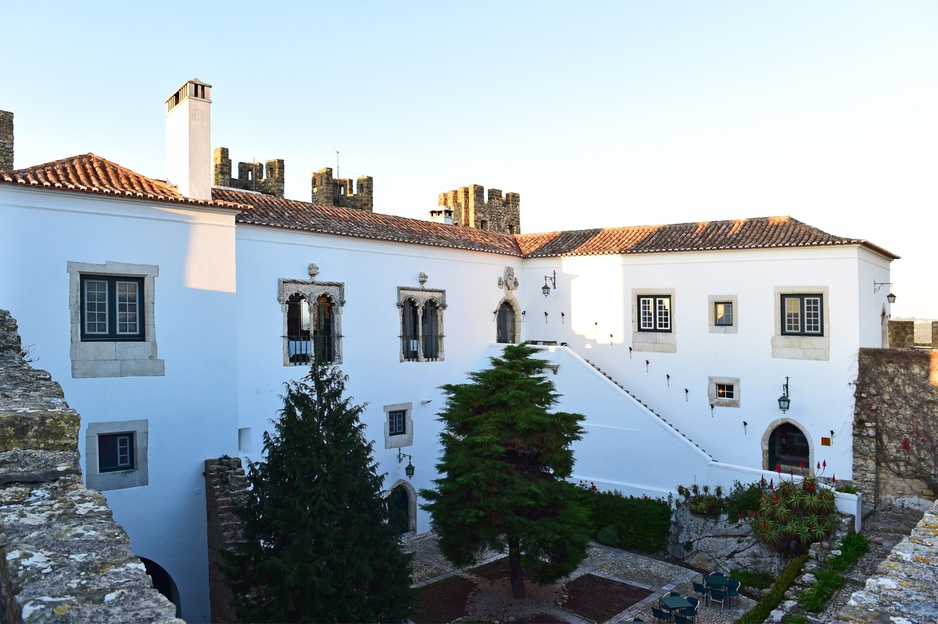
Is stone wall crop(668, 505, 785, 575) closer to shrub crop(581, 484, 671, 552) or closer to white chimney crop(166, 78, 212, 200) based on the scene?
shrub crop(581, 484, 671, 552)

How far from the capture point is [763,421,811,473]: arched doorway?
1622cm

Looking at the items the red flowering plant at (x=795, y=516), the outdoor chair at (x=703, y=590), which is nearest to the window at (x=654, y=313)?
the red flowering plant at (x=795, y=516)

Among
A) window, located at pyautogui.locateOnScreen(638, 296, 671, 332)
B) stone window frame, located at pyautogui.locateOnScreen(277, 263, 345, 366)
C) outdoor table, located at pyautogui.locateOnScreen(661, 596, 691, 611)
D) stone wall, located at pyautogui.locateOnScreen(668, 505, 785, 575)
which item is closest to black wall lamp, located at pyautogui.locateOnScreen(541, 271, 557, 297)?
window, located at pyautogui.locateOnScreen(638, 296, 671, 332)

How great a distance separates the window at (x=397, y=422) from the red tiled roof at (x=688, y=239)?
6.63 meters

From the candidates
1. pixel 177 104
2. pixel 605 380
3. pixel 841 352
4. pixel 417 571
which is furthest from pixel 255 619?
pixel 841 352

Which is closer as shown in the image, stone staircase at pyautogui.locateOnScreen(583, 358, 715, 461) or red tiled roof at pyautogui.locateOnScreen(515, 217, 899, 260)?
red tiled roof at pyautogui.locateOnScreen(515, 217, 899, 260)

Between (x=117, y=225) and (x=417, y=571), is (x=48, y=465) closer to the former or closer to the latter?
(x=117, y=225)

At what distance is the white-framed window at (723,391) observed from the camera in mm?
16750

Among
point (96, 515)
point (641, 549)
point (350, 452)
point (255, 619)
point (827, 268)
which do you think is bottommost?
point (641, 549)

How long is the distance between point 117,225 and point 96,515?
8.17 metres

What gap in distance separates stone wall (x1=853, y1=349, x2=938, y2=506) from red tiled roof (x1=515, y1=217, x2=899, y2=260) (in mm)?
2771

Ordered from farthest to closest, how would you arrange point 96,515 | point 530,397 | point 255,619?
point 530,397 < point 255,619 < point 96,515

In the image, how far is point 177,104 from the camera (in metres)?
12.3

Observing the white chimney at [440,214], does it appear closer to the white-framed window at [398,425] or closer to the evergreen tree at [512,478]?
the white-framed window at [398,425]
